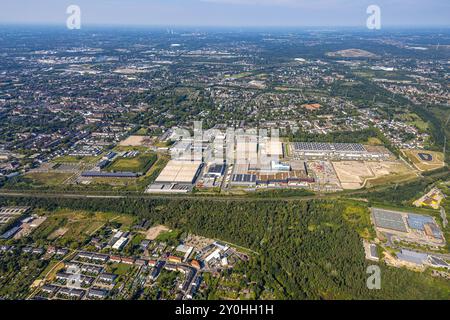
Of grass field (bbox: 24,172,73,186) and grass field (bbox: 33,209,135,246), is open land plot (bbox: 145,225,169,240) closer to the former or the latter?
grass field (bbox: 33,209,135,246)

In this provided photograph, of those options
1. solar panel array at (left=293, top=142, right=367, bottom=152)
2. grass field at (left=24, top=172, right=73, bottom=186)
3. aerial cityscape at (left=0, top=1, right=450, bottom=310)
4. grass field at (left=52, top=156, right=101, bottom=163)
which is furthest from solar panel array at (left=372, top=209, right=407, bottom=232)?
grass field at (left=52, top=156, right=101, bottom=163)

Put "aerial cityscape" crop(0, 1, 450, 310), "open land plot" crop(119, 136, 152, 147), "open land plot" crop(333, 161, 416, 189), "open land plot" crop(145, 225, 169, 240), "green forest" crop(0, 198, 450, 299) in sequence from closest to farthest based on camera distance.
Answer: "green forest" crop(0, 198, 450, 299) < "aerial cityscape" crop(0, 1, 450, 310) < "open land plot" crop(145, 225, 169, 240) < "open land plot" crop(333, 161, 416, 189) < "open land plot" crop(119, 136, 152, 147)

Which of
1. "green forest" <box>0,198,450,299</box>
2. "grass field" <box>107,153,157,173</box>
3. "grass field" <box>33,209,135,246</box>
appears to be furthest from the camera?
"grass field" <box>107,153,157,173</box>

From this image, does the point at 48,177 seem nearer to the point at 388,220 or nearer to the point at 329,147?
the point at 329,147

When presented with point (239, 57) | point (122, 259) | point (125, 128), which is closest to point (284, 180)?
point (122, 259)

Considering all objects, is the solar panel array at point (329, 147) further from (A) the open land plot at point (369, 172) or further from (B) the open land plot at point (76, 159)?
(B) the open land plot at point (76, 159)

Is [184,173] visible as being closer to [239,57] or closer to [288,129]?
[288,129]
